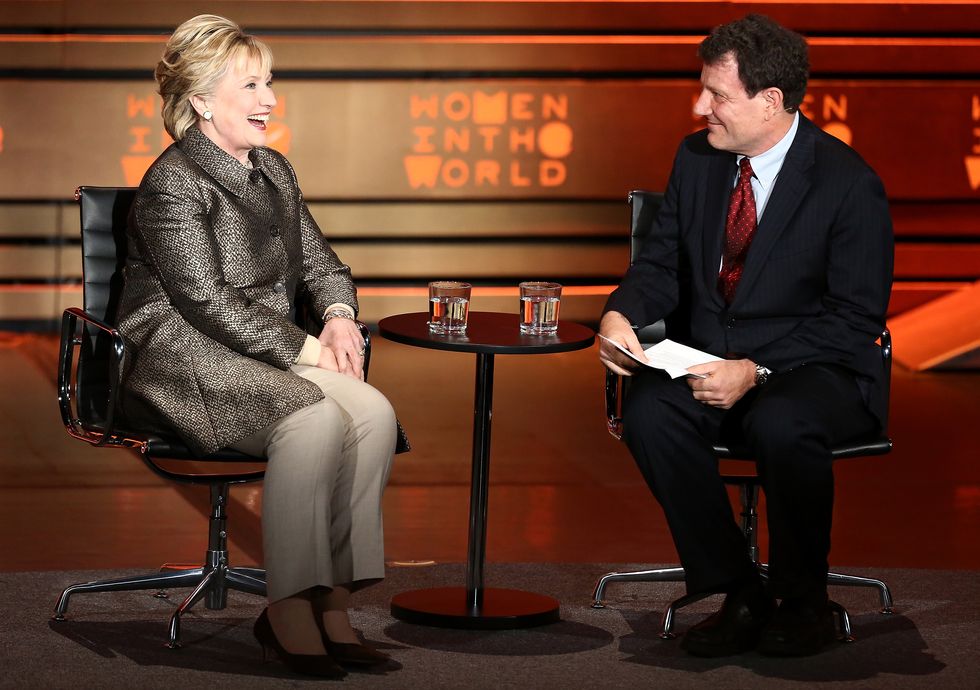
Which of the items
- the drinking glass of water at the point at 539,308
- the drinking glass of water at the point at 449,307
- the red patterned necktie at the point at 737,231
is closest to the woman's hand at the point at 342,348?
the drinking glass of water at the point at 449,307

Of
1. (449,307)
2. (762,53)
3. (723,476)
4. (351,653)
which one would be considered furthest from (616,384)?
(351,653)

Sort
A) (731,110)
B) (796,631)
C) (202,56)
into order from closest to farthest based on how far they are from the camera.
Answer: (796,631)
(202,56)
(731,110)

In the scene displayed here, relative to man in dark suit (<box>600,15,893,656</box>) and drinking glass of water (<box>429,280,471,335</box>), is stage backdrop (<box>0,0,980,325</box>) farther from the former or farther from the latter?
drinking glass of water (<box>429,280,471,335</box>)

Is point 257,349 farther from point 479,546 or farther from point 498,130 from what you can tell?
point 498,130

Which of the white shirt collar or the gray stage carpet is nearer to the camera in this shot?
the gray stage carpet

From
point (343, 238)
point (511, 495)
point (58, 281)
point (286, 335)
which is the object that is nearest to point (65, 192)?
point (58, 281)

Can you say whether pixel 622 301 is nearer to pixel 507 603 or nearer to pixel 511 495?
pixel 507 603

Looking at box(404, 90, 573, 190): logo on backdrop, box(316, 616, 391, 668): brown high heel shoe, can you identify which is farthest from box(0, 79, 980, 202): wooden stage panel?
box(316, 616, 391, 668): brown high heel shoe

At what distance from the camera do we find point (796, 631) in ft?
10.1

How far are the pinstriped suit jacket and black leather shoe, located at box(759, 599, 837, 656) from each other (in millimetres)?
463

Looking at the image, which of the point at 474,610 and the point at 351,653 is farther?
the point at 474,610

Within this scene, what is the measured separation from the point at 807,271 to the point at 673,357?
36 centimetres

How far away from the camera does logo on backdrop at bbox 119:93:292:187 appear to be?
25.0 ft

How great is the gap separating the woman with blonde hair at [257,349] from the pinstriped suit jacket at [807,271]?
752 mm
